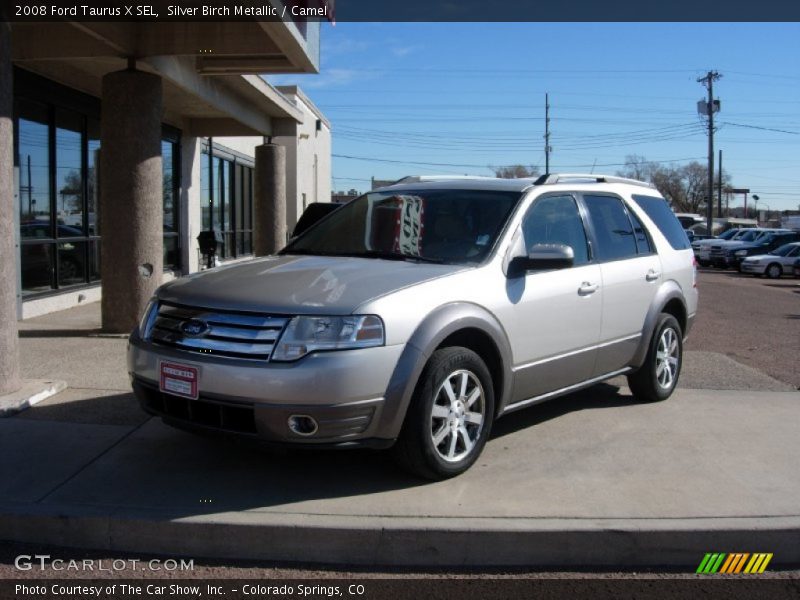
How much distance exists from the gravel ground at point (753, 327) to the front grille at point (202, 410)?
579 cm

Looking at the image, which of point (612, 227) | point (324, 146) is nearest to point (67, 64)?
point (612, 227)

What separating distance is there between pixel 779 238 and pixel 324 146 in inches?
846

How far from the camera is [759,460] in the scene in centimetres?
530

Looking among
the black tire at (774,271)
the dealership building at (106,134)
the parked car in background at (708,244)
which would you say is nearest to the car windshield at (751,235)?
the parked car in background at (708,244)

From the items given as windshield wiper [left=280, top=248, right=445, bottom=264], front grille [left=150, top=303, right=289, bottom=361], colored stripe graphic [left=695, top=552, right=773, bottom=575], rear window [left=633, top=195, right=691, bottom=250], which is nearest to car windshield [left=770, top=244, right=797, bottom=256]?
rear window [left=633, top=195, right=691, bottom=250]

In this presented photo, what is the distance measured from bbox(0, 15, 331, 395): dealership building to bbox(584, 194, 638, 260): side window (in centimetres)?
447

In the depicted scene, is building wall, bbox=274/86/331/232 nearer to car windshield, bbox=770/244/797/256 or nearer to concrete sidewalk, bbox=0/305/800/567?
car windshield, bbox=770/244/797/256

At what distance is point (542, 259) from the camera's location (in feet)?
16.6

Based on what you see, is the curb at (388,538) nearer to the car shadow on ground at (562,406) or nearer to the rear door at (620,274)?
the car shadow on ground at (562,406)

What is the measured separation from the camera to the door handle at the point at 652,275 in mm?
6558

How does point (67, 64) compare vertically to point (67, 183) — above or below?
above

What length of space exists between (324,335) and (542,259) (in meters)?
1.63

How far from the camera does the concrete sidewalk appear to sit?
4.01 metres

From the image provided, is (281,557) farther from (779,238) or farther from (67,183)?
(779,238)
